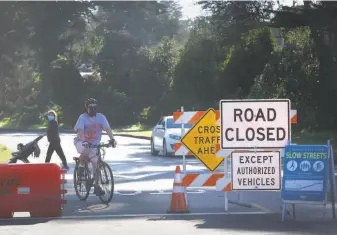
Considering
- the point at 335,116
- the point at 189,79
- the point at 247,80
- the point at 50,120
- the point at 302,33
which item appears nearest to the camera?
the point at 50,120

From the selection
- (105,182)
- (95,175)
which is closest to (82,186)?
(95,175)

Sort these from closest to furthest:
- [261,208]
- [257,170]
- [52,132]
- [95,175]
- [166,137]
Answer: [257,170] < [261,208] < [95,175] < [52,132] < [166,137]

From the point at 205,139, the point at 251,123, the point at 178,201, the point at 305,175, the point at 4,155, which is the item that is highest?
the point at 251,123

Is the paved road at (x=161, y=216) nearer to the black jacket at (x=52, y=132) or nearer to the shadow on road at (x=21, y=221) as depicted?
the shadow on road at (x=21, y=221)

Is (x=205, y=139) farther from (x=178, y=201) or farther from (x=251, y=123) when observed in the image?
(x=251, y=123)

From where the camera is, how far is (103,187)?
16328 mm

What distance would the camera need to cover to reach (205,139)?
15727mm

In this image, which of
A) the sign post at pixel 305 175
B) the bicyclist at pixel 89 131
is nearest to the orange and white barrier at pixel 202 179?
the sign post at pixel 305 175

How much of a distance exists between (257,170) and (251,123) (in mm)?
753

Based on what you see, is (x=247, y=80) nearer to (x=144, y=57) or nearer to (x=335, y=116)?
(x=335, y=116)

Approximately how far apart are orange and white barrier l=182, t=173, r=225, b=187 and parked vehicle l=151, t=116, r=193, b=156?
52.2ft

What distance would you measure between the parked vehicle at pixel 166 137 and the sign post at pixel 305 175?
55.6 ft

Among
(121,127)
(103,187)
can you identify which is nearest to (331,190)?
(103,187)

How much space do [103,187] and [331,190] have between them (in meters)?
4.56
